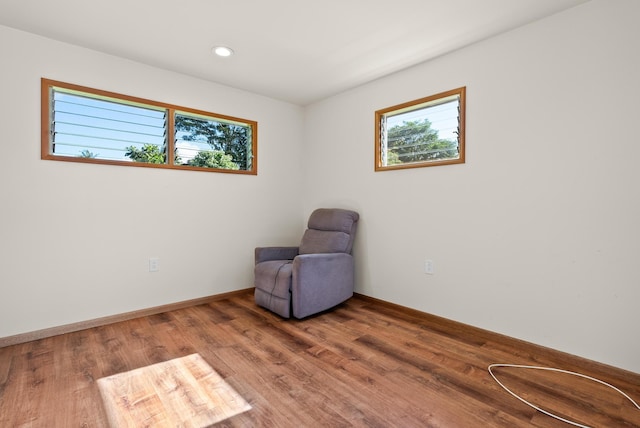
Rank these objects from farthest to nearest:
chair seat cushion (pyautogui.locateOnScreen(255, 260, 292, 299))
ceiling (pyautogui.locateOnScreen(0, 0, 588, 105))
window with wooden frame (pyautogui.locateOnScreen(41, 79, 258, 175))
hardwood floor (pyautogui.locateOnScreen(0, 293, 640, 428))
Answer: chair seat cushion (pyautogui.locateOnScreen(255, 260, 292, 299)) → window with wooden frame (pyautogui.locateOnScreen(41, 79, 258, 175)) → ceiling (pyautogui.locateOnScreen(0, 0, 588, 105)) → hardwood floor (pyautogui.locateOnScreen(0, 293, 640, 428))

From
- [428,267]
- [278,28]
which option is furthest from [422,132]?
[278,28]

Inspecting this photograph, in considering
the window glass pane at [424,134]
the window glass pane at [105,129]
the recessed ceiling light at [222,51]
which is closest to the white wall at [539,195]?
the window glass pane at [424,134]

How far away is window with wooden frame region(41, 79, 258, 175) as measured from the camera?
100 inches

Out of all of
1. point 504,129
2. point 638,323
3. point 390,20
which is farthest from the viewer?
point 504,129

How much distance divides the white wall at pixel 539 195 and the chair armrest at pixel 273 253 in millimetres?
1186

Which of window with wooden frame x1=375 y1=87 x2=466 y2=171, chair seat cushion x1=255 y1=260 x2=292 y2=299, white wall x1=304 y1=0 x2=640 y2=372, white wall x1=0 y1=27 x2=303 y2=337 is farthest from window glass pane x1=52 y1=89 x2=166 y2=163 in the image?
white wall x1=304 y1=0 x2=640 y2=372

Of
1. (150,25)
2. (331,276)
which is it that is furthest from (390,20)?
(331,276)

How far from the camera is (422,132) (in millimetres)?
2975

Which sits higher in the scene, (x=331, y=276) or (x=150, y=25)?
(x=150, y=25)

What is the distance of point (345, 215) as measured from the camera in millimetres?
3348

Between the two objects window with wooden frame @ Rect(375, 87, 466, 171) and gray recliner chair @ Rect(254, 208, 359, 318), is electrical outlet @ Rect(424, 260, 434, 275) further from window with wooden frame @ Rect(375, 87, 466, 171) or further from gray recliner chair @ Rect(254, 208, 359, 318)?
window with wooden frame @ Rect(375, 87, 466, 171)

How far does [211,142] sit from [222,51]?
3.47 ft

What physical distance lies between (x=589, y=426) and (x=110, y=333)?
3.17 meters

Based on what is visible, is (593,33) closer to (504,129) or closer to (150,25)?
(504,129)
